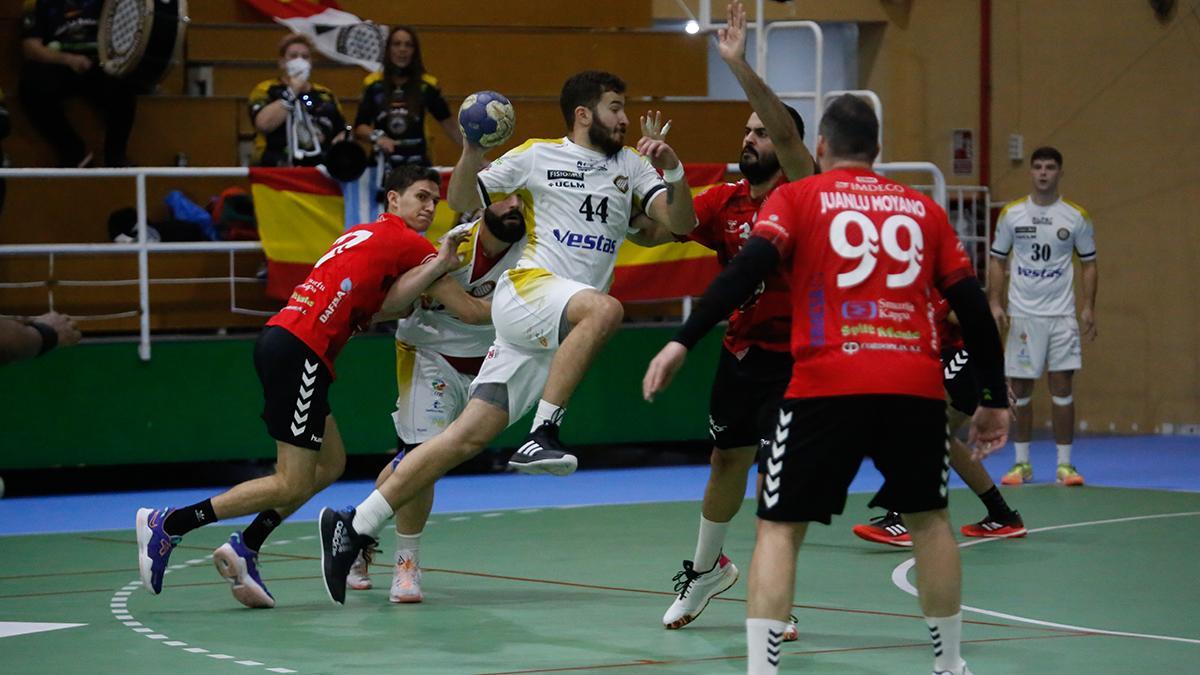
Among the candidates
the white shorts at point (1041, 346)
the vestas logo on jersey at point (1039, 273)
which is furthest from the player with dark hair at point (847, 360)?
the vestas logo on jersey at point (1039, 273)

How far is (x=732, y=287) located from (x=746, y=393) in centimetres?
210

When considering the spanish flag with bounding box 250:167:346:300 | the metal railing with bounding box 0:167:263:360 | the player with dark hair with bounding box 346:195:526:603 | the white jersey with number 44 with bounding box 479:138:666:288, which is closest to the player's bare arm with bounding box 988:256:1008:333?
the spanish flag with bounding box 250:167:346:300

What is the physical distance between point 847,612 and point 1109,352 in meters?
11.4

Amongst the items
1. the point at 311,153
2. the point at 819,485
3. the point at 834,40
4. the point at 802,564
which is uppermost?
the point at 834,40

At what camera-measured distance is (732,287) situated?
580cm

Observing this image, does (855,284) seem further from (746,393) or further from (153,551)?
(153,551)

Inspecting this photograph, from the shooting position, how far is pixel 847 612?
27.0 feet

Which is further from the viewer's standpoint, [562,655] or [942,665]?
[562,655]

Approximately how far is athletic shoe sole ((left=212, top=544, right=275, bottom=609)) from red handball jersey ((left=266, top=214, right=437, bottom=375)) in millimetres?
1004

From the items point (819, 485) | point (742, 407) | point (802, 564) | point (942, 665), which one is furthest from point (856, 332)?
point (802, 564)

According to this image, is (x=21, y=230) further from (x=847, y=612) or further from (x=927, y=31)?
(x=927, y=31)

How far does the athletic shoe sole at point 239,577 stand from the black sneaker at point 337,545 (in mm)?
861

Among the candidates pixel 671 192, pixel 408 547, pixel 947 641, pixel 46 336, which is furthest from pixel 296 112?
pixel 947 641

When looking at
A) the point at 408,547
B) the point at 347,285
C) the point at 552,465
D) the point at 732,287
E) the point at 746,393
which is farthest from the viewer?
the point at 408,547
